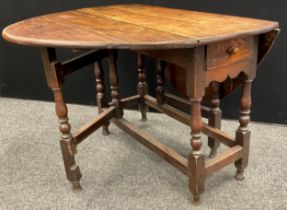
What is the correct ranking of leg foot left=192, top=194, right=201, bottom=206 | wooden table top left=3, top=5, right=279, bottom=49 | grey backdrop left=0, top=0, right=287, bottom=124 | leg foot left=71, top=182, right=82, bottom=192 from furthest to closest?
1. grey backdrop left=0, top=0, right=287, bottom=124
2. leg foot left=71, top=182, right=82, bottom=192
3. leg foot left=192, top=194, right=201, bottom=206
4. wooden table top left=3, top=5, right=279, bottom=49

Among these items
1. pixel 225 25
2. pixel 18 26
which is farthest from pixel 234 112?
pixel 18 26

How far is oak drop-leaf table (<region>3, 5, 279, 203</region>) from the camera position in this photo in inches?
46.1

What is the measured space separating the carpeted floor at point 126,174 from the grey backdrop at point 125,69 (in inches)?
6.3

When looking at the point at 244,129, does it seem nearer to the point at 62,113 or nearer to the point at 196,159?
the point at 196,159

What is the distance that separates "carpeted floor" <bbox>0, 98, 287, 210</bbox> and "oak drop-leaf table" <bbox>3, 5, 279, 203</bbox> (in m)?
0.10

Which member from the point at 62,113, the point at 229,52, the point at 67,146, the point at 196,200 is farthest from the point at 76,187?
the point at 229,52

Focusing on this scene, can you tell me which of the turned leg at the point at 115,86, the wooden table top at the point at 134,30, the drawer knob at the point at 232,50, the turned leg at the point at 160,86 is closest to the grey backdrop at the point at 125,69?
the turned leg at the point at 160,86

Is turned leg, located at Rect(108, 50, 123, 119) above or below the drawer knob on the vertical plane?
below

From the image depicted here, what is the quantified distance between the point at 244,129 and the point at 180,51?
0.58m

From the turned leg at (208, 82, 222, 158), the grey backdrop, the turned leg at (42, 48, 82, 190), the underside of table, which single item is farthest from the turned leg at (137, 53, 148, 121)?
the turned leg at (42, 48, 82, 190)

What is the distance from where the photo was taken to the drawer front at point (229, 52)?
1.22 meters

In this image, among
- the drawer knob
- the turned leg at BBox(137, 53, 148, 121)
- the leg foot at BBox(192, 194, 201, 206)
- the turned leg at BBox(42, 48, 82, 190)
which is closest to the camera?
the drawer knob

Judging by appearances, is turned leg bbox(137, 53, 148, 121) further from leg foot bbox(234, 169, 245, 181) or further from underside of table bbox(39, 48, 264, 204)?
leg foot bbox(234, 169, 245, 181)

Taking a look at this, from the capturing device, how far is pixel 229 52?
4.13ft
